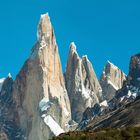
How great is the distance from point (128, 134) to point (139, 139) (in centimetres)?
526

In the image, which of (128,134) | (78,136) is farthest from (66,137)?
(128,134)

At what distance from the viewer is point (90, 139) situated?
423 feet

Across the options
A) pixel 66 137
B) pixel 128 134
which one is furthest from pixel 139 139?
pixel 66 137

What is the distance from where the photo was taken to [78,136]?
13238 cm

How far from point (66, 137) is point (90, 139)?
21.1 ft

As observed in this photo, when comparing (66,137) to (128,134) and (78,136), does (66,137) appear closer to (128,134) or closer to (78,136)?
(78,136)

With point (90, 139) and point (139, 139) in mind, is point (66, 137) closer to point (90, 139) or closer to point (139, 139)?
point (90, 139)

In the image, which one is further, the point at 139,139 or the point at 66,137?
the point at 66,137

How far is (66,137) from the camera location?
5276 inches

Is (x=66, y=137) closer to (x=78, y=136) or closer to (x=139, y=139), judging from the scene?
(x=78, y=136)

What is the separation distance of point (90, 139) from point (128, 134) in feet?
21.0

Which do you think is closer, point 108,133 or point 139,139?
point 139,139

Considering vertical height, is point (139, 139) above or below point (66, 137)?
below

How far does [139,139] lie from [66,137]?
50.8 feet
